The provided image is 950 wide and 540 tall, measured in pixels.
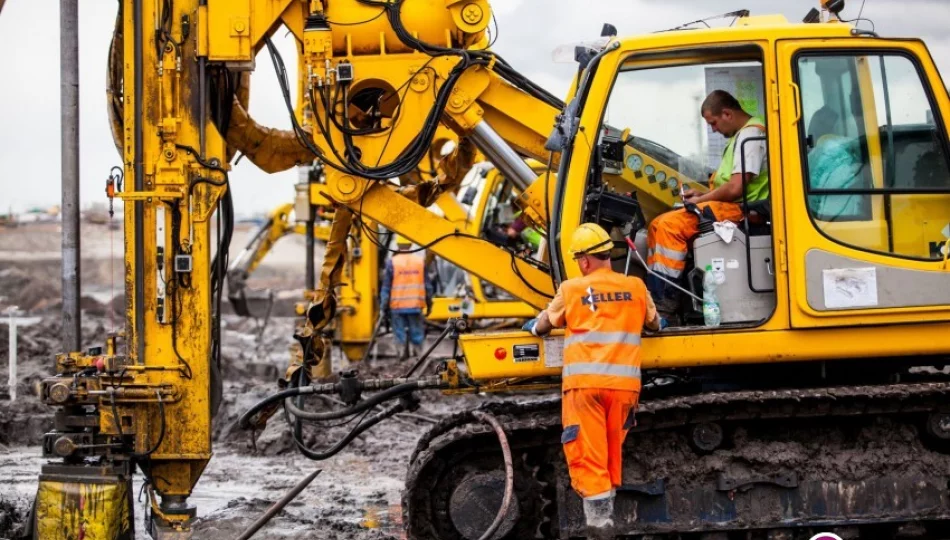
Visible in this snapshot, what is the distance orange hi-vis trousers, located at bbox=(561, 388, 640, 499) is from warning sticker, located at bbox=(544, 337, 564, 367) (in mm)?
338

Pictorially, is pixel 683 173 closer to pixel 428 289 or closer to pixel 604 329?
pixel 604 329

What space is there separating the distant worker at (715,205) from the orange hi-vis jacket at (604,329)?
1.33 feet

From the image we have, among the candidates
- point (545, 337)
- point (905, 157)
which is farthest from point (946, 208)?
point (545, 337)

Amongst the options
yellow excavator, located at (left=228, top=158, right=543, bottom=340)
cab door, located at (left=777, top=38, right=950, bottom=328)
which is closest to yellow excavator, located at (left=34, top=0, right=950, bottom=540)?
cab door, located at (left=777, top=38, right=950, bottom=328)

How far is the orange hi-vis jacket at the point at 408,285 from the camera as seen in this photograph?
17.9 m

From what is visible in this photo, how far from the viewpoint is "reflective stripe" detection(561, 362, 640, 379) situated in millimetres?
7066

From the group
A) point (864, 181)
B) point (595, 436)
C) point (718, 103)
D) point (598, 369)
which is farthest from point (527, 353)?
point (864, 181)

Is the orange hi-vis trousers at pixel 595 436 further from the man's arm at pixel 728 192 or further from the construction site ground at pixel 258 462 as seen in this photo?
the construction site ground at pixel 258 462

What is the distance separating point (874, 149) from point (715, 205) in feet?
2.92

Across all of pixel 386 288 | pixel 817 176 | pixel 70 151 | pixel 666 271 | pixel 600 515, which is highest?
pixel 70 151

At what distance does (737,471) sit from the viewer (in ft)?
24.7

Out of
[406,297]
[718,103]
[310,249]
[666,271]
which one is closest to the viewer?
[666,271]

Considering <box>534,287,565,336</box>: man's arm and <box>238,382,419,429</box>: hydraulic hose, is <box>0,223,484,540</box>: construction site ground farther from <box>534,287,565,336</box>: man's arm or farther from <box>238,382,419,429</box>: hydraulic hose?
<box>534,287,565,336</box>: man's arm

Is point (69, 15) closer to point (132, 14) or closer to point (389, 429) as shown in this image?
point (132, 14)
